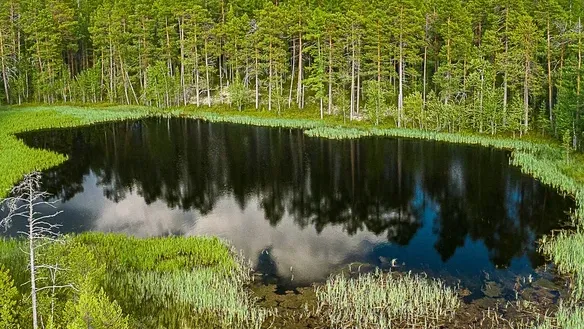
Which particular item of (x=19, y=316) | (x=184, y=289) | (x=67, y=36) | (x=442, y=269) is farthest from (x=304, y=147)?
(x=67, y=36)

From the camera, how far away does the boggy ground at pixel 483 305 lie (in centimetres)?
1416

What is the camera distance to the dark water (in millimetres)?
19906

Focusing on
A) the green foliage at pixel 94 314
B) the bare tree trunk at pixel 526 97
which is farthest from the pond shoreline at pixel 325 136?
the green foliage at pixel 94 314

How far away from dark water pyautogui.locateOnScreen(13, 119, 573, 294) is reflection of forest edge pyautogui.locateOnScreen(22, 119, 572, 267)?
90 millimetres

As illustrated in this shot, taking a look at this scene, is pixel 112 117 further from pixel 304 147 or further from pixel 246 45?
pixel 304 147

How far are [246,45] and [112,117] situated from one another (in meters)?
20.8

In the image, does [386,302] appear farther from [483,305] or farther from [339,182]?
[339,182]

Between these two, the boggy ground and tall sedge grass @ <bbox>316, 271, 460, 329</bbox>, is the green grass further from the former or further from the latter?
tall sedge grass @ <bbox>316, 271, 460, 329</bbox>

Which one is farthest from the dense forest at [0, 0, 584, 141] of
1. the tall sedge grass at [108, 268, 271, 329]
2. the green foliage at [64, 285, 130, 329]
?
the green foliage at [64, 285, 130, 329]

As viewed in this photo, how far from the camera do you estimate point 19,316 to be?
1108cm

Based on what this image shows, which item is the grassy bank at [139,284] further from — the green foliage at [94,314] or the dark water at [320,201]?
the dark water at [320,201]

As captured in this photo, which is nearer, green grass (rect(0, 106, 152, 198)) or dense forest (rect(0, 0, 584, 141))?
green grass (rect(0, 106, 152, 198))

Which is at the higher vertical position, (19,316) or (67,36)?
(67,36)

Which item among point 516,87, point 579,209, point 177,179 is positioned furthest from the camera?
point 516,87
